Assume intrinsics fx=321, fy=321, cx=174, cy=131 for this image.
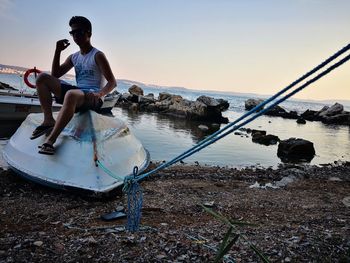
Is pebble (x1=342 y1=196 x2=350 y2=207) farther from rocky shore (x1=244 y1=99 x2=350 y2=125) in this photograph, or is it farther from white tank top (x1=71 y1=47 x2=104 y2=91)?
rocky shore (x1=244 y1=99 x2=350 y2=125)

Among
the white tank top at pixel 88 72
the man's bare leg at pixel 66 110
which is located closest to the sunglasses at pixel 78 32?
the white tank top at pixel 88 72

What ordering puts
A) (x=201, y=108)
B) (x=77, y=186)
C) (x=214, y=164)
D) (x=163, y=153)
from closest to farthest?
(x=77, y=186), (x=214, y=164), (x=163, y=153), (x=201, y=108)

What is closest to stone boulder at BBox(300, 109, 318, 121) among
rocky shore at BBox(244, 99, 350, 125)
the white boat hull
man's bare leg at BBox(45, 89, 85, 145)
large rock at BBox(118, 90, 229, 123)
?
rocky shore at BBox(244, 99, 350, 125)

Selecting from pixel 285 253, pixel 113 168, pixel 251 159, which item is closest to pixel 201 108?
pixel 251 159

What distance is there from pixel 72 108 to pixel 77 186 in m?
1.28

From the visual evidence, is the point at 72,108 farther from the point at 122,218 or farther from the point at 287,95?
the point at 287,95

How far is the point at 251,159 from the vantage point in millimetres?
13008

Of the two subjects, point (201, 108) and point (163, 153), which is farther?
point (201, 108)

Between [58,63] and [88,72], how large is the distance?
0.73 metres

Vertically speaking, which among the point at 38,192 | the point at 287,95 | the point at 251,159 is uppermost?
the point at 287,95

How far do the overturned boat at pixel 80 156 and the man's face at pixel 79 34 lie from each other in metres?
1.32

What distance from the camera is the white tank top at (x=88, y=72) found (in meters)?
5.76

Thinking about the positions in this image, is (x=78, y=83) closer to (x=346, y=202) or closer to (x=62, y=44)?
(x=62, y=44)

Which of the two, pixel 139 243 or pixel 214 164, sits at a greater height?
pixel 139 243
